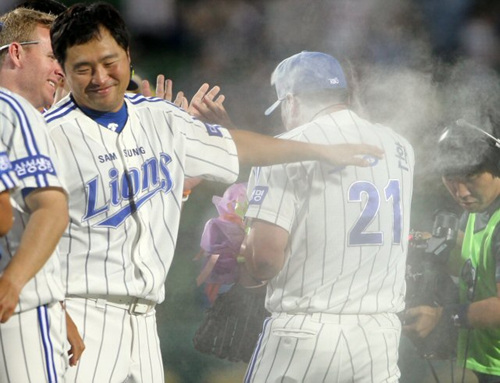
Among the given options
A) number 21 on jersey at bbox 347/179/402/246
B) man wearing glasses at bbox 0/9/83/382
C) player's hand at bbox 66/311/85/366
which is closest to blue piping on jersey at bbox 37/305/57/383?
man wearing glasses at bbox 0/9/83/382

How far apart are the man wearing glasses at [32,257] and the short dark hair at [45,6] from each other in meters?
1.32

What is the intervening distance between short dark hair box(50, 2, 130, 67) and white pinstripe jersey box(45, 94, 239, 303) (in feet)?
0.58

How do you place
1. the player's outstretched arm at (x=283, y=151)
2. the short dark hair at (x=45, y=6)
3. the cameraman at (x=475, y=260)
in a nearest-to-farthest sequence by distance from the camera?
the player's outstretched arm at (x=283, y=151), the short dark hair at (x=45, y=6), the cameraman at (x=475, y=260)

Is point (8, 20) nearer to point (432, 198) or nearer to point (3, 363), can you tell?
point (3, 363)

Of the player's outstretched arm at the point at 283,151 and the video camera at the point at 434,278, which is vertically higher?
the player's outstretched arm at the point at 283,151

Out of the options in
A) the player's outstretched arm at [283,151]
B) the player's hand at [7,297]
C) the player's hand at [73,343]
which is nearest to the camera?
the player's hand at [7,297]

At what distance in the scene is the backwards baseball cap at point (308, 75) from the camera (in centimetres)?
394

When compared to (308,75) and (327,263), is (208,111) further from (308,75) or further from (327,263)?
(327,263)

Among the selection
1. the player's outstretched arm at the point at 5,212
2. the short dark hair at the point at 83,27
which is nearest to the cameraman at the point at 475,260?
the short dark hair at the point at 83,27

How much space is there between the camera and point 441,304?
4.60 m

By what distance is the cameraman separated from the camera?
14.3ft

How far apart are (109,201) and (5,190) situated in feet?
1.53

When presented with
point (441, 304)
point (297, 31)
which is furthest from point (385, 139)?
point (297, 31)

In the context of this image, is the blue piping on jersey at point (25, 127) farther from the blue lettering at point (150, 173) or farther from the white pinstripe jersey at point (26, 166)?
the blue lettering at point (150, 173)
